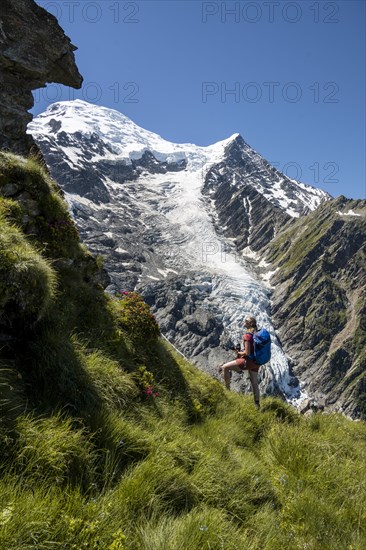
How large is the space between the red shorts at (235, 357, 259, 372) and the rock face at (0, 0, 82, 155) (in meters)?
11.2

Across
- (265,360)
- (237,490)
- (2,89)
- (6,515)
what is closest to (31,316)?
(6,515)

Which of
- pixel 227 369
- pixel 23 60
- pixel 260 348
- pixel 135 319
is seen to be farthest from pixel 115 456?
pixel 23 60

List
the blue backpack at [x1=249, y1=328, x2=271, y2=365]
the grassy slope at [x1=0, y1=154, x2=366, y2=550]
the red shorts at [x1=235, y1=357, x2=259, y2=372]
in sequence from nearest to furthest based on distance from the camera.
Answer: the grassy slope at [x1=0, y1=154, x2=366, y2=550]
the blue backpack at [x1=249, y1=328, x2=271, y2=365]
the red shorts at [x1=235, y1=357, x2=259, y2=372]

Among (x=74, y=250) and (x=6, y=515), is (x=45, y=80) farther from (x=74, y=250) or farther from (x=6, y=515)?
(x=6, y=515)

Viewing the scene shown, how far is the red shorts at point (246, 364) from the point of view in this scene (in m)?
12.0

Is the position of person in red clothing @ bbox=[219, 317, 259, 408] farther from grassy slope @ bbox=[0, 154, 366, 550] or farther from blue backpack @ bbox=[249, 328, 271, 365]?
grassy slope @ bbox=[0, 154, 366, 550]

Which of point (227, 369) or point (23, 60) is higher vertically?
point (23, 60)

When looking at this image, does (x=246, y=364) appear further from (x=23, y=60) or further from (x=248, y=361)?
(x=23, y=60)

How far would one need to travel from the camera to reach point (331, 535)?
4633 millimetres

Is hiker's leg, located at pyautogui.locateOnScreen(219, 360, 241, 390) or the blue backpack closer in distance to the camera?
the blue backpack

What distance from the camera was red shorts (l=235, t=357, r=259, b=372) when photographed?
1196cm

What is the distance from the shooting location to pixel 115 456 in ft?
16.3

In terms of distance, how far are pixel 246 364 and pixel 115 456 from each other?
769cm

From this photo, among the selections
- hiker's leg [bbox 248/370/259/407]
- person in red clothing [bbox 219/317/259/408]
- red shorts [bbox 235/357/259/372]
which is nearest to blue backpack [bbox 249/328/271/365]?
person in red clothing [bbox 219/317/259/408]
